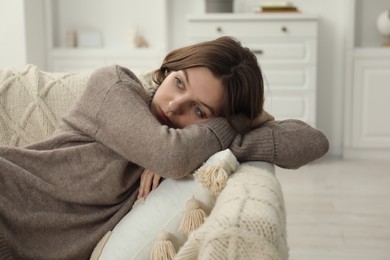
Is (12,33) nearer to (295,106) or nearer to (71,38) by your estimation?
(71,38)

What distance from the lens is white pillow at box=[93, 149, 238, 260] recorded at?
1.15 metres

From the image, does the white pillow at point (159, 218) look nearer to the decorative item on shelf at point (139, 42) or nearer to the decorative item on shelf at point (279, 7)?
the decorative item on shelf at point (279, 7)

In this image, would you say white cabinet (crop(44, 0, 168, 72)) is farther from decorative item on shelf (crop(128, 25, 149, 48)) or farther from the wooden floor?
the wooden floor

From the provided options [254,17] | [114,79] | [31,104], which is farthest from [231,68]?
[254,17]

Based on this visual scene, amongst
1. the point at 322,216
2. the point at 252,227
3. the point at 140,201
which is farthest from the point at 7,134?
the point at 322,216

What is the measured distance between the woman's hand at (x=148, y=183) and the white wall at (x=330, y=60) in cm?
353

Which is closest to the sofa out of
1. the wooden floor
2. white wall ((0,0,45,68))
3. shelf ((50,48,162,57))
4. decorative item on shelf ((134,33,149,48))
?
the wooden floor

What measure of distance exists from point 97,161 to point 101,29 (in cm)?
366

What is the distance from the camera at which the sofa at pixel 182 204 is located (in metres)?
0.79

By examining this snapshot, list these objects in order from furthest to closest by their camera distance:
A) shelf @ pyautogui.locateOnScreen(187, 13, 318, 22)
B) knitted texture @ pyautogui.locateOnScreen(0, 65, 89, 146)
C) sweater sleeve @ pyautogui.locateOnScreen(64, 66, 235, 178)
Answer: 1. shelf @ pyautogui.locateOnScreen(187, 13, 318, 22)
2. knitted texture @ pyautogui.locateOnScreen(0, 65, 89, 146)
3. sweater sleeve @ pyautogui.locateOnScreen(64, 66, 235, 178)

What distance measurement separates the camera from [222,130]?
1.30m

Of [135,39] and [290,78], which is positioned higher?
[135,39]

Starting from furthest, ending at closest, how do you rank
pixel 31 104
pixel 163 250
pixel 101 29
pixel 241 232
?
pixel 101 29 < pixel 31 104 < pixel 163 250 < pixel 241 232

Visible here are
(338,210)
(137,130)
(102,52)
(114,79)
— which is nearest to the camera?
(137,130)
